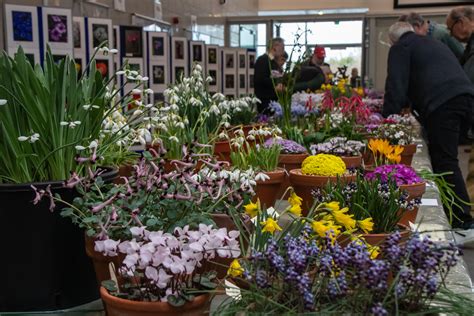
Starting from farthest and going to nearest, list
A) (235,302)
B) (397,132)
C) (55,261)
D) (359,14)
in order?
(359,14) → (397,132) → (55,261) → (235,302)

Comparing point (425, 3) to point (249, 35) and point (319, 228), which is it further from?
point (319, 228)

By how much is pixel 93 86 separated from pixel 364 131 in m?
1.99

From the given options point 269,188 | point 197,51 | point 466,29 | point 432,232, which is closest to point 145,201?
point 269,188

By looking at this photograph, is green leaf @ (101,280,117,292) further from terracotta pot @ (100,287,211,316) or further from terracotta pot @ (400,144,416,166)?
terracotta pot @ (400,144,416,166)

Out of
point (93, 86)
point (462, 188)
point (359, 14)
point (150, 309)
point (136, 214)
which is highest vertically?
point (359, 14)

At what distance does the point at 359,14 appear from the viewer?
44.2 ft

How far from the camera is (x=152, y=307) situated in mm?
921

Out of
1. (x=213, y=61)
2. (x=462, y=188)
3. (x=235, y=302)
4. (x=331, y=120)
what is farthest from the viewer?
(x=213, y=61)

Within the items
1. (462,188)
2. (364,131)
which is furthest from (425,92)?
(364,131)

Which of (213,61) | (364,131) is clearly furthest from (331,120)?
(213,61)

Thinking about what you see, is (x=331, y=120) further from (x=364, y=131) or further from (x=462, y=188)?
(x=462, y=188)

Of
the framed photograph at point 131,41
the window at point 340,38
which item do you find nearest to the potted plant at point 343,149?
the framed photograph at point 131,41

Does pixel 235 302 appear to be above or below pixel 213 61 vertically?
below

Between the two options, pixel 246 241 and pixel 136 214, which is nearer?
pixel 136 214
